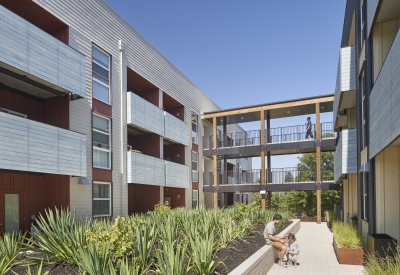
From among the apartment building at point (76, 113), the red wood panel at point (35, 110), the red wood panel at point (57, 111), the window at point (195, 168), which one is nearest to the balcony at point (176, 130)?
the apartment building at point (76, 113)

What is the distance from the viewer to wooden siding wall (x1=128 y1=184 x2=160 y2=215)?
19495mm

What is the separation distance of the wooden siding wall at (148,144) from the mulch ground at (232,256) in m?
8.97

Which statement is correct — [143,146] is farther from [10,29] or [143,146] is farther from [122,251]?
[122,251]

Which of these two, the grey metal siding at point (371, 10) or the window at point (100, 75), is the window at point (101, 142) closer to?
the window at point (100, 75)

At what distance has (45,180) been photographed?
1266 cm

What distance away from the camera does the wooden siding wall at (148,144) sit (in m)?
19.5

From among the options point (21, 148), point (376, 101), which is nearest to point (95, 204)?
point (21, 148)

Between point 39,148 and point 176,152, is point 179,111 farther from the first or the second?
point 39,148

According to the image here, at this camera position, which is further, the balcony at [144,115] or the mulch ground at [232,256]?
the balcony at [144,115]

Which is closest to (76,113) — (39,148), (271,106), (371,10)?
(39,148)

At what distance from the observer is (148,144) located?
1969cm

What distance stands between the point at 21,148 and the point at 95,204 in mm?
4919

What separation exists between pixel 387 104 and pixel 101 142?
1135 cm

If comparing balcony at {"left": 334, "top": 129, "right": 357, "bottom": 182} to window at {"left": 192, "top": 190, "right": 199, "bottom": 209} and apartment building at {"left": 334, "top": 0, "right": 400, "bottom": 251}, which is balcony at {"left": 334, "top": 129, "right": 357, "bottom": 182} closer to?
apartment building at {"left": 334, "top": 0, "right": 400, "bottom": 251}
